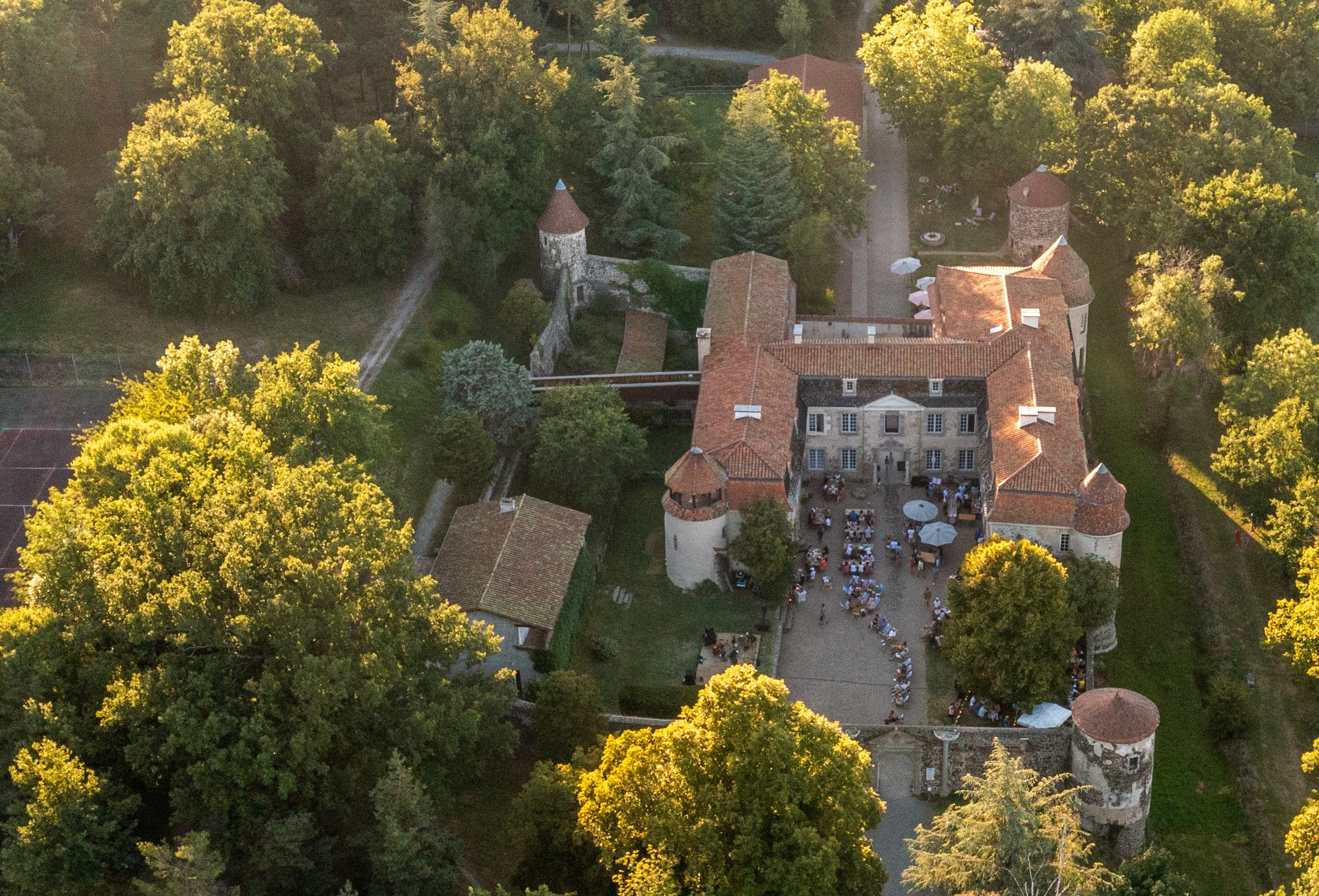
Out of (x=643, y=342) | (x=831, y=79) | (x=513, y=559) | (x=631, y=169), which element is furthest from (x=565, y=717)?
(x=831, y=79)

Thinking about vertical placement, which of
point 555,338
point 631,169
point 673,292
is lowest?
point 555,338

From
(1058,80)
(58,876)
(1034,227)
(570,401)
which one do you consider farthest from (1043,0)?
(58,876)

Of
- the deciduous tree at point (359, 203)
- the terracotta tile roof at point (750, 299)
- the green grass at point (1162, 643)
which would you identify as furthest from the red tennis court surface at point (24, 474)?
the green grass at point (1162, 643)

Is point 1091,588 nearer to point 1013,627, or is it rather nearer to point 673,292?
point 1013,627

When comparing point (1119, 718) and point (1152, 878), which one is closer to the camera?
point (1152, 878)

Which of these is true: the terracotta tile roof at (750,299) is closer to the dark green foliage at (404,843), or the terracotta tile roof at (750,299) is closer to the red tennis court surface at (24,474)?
the red tennis court surface at (24,474)

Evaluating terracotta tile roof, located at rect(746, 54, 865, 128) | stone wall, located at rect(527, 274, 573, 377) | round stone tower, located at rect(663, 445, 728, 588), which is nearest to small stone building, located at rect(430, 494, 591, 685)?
round stone tower, located at rect(663, 445, 728, 588)
